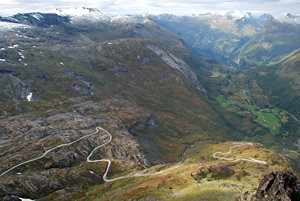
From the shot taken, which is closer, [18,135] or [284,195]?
[284,195]

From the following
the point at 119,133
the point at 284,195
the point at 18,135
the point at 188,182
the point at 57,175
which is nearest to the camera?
the point at 284,195

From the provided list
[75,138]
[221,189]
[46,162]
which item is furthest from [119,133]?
[221,189]

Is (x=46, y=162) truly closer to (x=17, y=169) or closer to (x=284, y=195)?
(x=17, y=169)

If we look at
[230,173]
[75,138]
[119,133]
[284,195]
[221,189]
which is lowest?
[119,133]

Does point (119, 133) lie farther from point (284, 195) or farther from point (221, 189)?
point (284, 195)

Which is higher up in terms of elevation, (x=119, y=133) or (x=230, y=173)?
(x=230, y=173)

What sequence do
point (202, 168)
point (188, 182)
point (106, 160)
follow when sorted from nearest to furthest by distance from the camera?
1. point (188, 182)
2. point (202, 168)
3. point (106, 160)

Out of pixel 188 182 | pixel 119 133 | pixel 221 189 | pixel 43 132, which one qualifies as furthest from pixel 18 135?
pixel 221 189
